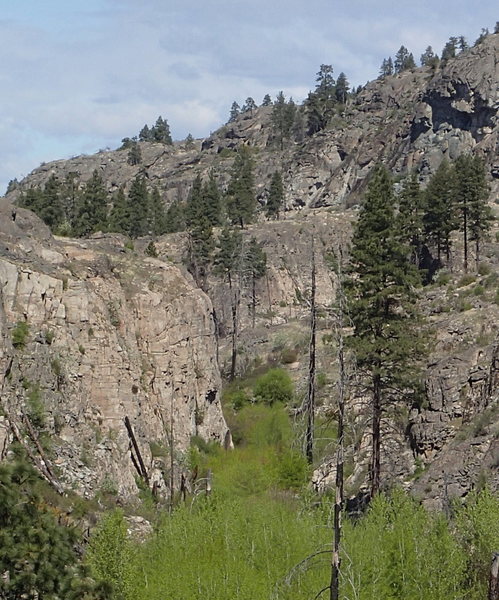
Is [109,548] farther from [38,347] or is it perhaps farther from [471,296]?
[471,296]

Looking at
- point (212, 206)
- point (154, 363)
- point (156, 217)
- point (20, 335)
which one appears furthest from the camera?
point (156, 217)

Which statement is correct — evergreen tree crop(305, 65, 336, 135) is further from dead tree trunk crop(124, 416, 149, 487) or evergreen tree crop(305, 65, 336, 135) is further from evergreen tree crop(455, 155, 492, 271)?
dead tree trunk crop(124, 416, 149, 487)

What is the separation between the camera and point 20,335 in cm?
2934

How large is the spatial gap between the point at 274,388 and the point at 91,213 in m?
34.7

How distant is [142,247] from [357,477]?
157 ft

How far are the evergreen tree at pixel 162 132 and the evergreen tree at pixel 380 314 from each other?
14335cm

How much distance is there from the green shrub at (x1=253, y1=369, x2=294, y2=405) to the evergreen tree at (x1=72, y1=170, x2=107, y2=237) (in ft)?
91.0

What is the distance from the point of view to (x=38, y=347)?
97.9 ft

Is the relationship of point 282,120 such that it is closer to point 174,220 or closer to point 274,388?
point 174,220

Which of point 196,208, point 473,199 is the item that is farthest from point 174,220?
point 473,199

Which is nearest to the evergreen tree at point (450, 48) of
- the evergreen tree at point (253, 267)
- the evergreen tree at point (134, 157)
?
the evergreen tree at point (134, 157)

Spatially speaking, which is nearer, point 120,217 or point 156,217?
point 120,217

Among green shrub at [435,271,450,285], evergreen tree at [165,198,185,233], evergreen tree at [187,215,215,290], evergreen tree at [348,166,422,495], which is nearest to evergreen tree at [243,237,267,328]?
evergreen tree at [187,215,215,290]

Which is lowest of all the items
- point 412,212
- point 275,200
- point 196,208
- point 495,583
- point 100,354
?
point 495,583
